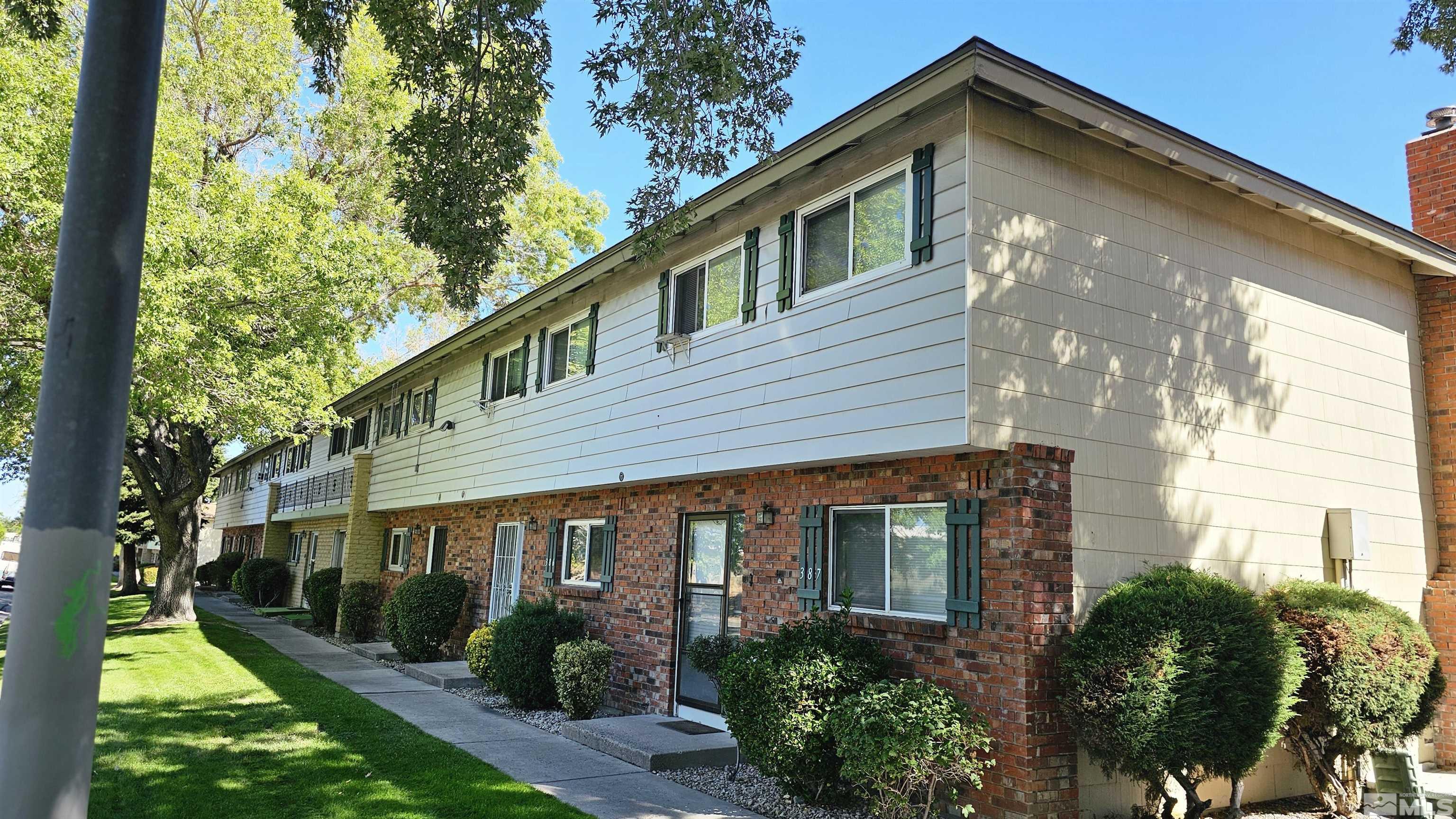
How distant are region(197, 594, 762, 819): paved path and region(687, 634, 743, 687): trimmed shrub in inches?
50.2

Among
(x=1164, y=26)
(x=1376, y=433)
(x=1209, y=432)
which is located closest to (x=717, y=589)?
(x=1209, y=432)

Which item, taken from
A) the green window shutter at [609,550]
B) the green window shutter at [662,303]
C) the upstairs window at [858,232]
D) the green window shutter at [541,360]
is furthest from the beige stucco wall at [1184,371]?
the green window shutter at [541,360]

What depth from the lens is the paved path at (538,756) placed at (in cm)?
735

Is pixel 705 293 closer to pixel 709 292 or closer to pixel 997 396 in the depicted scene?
pixel 709 292

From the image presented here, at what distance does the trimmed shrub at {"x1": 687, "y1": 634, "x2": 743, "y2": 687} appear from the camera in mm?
9445

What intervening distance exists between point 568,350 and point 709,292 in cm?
400

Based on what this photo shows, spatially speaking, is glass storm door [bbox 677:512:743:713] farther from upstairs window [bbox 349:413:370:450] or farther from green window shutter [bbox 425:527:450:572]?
upstairs window [bbox 349:413:370:450]

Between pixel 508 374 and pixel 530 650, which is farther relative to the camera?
pixel 508 374

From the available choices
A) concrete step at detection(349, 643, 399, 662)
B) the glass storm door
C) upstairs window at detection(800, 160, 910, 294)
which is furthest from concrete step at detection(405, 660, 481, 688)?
upstairs window at detection(800, 160, 910, 294)

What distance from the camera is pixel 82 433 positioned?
2531mm

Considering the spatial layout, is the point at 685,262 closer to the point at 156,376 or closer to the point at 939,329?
the point at 939,329

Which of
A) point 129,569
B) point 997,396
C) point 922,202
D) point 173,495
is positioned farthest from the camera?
point 129,569

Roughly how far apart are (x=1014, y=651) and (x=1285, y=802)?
3.81 m

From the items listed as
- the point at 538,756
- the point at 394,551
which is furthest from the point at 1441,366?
the point at 394,551
